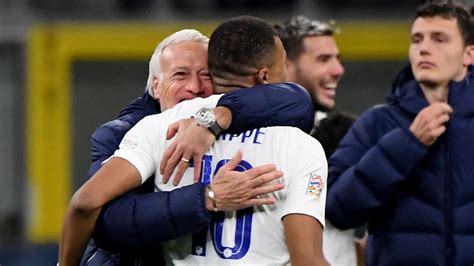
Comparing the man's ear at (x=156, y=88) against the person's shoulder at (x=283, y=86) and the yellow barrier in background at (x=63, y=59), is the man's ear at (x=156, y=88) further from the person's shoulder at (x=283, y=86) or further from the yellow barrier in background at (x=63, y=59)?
the yellow barrier in background at (x=63, y=59)

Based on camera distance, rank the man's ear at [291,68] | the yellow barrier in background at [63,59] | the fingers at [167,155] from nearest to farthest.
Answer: the fingers at [167,155] → the man's ear at [291,68] → the yellow barrier in background at [63,59]

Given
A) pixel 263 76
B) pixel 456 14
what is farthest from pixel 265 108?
pixel 456 14

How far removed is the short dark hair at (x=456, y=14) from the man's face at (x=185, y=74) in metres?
1.42

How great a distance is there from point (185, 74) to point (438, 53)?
1424mm

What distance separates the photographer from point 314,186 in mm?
3627

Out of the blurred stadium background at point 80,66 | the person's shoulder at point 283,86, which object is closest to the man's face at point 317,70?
the person's shoulder at point 283,86

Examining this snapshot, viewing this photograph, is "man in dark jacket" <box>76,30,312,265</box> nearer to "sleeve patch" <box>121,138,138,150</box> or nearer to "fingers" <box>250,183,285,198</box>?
"fingers" <box>250,183,285,198</box>

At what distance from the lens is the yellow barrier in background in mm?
11953

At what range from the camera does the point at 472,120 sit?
4.94 meters

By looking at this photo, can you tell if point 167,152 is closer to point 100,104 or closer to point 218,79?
point 218,79

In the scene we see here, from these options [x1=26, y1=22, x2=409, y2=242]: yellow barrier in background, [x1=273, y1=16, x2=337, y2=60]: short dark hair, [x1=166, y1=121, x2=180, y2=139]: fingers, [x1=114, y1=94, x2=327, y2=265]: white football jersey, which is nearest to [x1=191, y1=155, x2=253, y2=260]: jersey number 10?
[x1=114, y1=94, x2=327, y2=265]: white football jersey

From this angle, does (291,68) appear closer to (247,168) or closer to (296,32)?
(296,32)

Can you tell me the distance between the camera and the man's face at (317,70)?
584 cm

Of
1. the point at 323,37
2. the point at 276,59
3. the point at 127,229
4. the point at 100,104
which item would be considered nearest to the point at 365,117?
the point at 323,37
